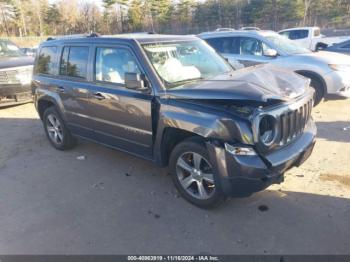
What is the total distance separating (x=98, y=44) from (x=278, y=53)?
478cm

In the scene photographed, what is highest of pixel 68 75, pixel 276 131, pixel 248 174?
pixel 68 75

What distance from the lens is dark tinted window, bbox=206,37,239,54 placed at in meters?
8.43

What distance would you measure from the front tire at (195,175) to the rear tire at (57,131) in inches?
105

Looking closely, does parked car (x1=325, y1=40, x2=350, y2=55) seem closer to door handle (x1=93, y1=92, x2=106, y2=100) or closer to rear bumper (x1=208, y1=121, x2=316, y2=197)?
rear bumper (x1=208, y1=121, x2=316, y2=197)

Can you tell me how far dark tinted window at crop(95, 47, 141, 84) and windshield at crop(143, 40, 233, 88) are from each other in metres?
0.26

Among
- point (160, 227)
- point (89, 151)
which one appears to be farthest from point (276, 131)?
point (89, 151)

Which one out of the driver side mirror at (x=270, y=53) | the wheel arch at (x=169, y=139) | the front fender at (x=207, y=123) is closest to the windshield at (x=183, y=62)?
the front fender at (x=207, y=123)

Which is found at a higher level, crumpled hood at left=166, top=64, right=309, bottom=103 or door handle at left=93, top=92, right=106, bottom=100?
crumpled hood at left=166, top=64, right=309, bottom=103

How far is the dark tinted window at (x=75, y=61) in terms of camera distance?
15.8ft

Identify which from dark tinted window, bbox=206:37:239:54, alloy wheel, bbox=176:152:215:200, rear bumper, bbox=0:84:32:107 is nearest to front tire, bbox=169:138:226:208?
alloy wheel, bbox=176:152:215:200

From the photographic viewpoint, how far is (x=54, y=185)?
4.66 m

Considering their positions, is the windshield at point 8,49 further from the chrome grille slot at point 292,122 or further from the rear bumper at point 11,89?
the chrome grille slot at point 292,122

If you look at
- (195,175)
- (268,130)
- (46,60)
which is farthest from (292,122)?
(46,60)

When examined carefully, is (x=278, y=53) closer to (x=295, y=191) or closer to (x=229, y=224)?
(x=295, y=191)
